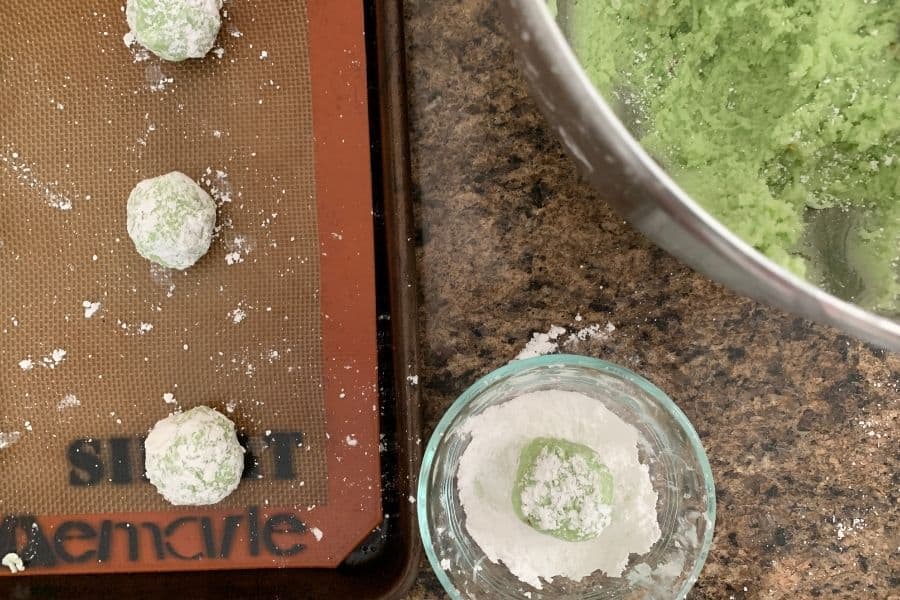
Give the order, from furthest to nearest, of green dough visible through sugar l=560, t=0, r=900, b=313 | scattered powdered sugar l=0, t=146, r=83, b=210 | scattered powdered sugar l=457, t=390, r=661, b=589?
scattered powdered sugar l=0, t=146, r=83, b=210 → scattered powdered sugar l=457, t=390, r=661, b=589 → green dough visible through sugar l=560, t=0, r=900, b=313

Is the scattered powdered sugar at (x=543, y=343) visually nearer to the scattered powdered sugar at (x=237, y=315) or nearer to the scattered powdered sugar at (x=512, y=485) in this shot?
the scattered powdered sugar at (x=512, y=485)

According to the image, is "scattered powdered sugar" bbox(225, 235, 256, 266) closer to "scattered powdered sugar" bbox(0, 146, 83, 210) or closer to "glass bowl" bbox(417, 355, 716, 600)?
"scattered powdered sugar" bbox(0, 146, 83, 210)

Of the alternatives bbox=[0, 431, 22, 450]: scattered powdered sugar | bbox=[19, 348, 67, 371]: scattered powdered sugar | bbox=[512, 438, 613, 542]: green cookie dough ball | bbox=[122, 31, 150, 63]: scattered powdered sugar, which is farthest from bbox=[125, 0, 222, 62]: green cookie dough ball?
bbox=[512, 438, 613, 542]: green cookie dough ball

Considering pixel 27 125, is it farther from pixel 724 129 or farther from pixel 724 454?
pixel 724 454

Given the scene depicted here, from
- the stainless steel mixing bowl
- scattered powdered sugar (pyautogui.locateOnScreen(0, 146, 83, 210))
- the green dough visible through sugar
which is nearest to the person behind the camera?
the stainless steel mixing bowl

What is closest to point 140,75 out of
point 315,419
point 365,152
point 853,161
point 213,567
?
point 365,152

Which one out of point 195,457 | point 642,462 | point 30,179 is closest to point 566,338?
point 642,462

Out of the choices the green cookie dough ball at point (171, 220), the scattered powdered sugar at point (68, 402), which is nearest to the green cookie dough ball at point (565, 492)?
the green cookie dough ball at point (171, 220)
